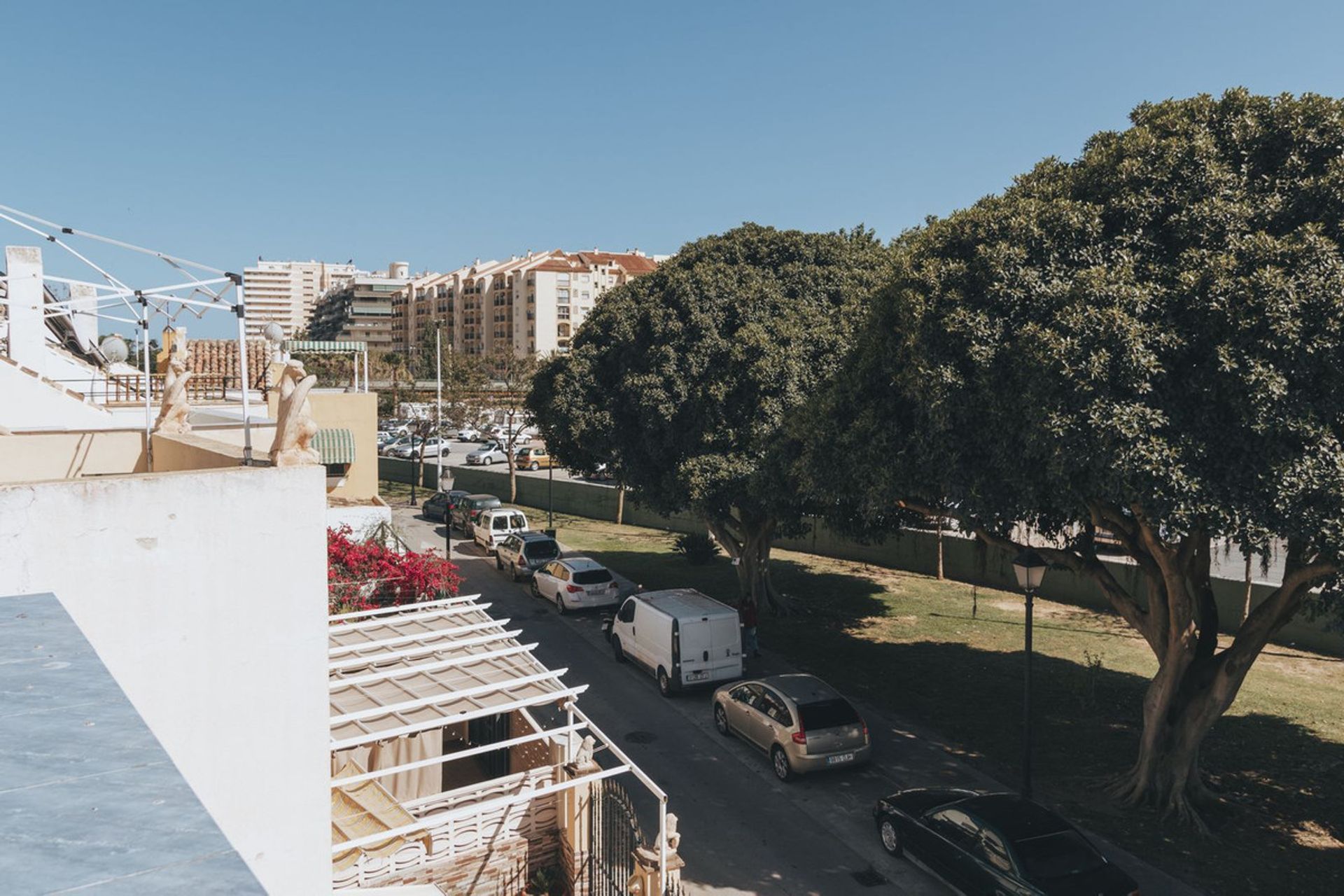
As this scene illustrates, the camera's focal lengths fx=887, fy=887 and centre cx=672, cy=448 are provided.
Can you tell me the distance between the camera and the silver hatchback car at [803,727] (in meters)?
13.4

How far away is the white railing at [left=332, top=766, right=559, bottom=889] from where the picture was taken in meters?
9.10

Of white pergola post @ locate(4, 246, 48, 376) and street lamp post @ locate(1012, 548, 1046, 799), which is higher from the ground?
white pergola post @ locate(4, 246, 48, 376)

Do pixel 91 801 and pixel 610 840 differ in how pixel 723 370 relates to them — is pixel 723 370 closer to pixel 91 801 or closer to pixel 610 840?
pixel 610 840

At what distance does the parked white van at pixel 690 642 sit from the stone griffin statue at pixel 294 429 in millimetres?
11432


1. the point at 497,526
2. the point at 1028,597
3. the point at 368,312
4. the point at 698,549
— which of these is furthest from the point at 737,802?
the point at 368,312

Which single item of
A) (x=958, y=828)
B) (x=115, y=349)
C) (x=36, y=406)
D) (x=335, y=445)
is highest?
(x=115, y=349)

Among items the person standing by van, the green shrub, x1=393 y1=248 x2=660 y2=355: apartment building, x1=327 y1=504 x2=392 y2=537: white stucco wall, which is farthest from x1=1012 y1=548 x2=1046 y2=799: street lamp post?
x1=393 y1=248 x2=660 y2=355: apartment building

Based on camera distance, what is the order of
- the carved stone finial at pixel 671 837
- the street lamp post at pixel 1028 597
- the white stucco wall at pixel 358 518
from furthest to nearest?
the white stucco wall at pixel 358 518 < the street lamp post at pixel 1028 597 < the carved stone finial at pixel 671 837

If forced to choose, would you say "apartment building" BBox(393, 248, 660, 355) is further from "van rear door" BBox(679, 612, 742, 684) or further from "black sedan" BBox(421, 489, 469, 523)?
"van rear door" BBox(679, 612, 742, 684)

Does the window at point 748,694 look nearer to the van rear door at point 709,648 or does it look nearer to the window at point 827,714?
the window at point 827,714

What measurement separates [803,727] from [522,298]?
104549 millimetres

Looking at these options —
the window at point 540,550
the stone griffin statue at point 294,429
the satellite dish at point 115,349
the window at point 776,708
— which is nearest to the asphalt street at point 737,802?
the window at point 776,708

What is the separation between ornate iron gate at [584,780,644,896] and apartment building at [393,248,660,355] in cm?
9467

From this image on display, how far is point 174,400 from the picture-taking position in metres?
10.2
